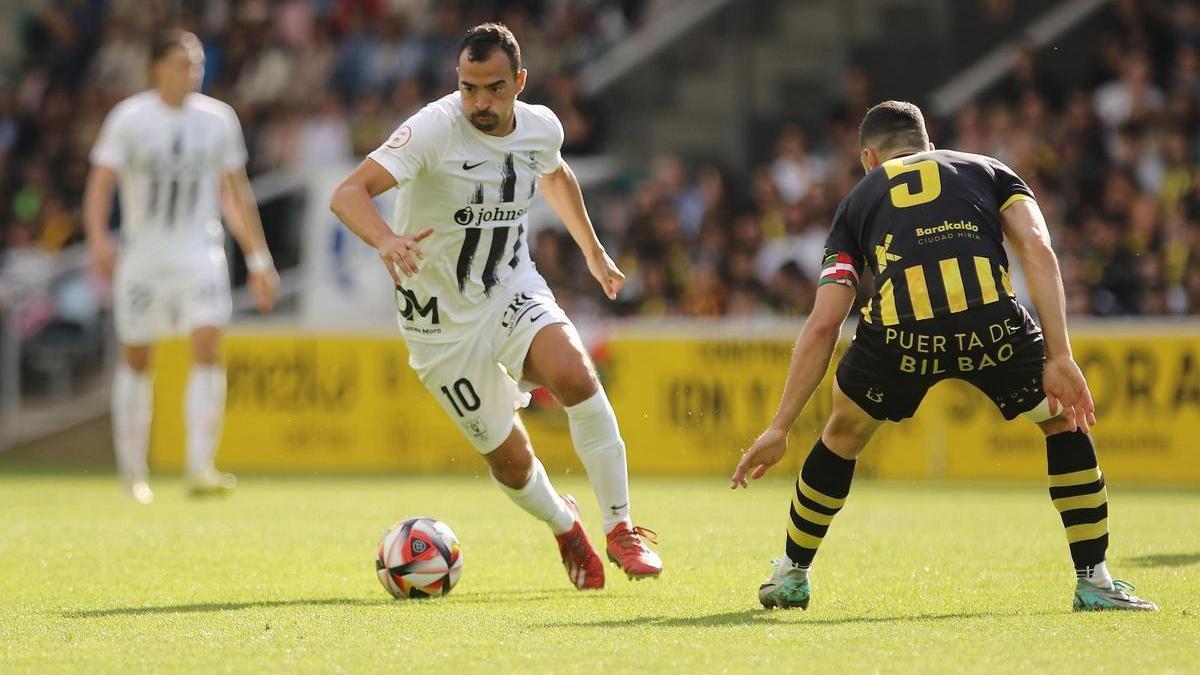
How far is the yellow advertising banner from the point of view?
14.9 metres

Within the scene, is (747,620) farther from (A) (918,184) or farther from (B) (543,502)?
(A) (918,184)

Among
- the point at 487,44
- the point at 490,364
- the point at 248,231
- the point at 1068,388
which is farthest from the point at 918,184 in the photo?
the point at 248,231

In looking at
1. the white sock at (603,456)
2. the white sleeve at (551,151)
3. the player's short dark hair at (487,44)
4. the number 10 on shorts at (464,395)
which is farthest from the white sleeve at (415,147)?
the white sock at (603,456)

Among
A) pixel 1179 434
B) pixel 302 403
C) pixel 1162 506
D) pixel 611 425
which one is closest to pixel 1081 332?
pixel 1179 434

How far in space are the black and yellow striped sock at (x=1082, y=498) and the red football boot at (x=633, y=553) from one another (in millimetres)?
1659

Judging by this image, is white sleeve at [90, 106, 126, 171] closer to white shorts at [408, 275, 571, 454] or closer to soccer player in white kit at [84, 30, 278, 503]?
soccer player in white kit at [84, 30, 278, 503]

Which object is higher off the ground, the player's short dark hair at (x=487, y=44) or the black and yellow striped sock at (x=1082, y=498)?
the player's short dark hair at (x=487, y=44)

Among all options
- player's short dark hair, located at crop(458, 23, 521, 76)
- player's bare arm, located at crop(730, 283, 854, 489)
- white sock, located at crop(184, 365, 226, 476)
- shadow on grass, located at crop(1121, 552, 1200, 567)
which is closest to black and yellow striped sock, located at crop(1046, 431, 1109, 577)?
player's bare arm, located at crop(730, 283, 854, 489)

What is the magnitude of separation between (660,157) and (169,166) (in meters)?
9.56

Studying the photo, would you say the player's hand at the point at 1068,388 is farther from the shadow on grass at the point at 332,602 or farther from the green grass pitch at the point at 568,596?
the shadow on grass at the point at 332,602

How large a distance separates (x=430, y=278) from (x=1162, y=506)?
622 cm

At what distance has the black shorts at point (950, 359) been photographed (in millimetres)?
6328

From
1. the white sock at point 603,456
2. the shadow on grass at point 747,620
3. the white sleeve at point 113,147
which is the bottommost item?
the shadow on grass at point 747,620

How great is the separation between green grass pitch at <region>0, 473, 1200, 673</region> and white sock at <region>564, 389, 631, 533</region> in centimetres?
36
